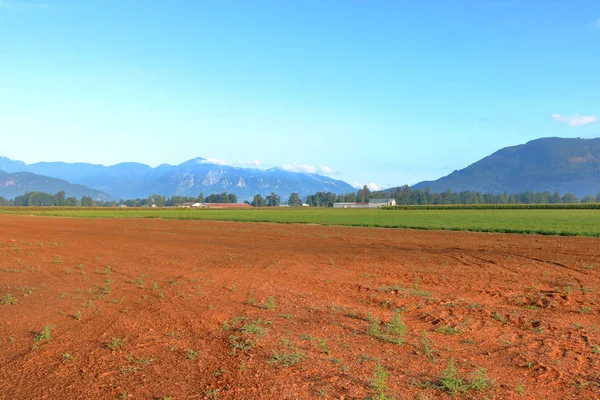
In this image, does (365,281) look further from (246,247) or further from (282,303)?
(246,247)

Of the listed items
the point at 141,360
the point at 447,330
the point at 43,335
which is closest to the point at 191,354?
the point at 141,360

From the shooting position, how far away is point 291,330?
898 cm

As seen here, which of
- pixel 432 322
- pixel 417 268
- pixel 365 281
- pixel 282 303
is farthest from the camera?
pixel 417 268

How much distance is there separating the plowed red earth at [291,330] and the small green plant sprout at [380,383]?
6 centimetres

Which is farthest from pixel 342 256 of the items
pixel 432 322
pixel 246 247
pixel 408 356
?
pixel 408 356

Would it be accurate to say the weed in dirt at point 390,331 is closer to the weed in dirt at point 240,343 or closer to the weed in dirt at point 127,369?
the weed in dirt at point 240,343

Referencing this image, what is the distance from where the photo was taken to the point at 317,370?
687 cm

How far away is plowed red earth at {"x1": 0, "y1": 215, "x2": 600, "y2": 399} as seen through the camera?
6449mm

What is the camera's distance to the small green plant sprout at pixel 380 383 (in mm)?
5925

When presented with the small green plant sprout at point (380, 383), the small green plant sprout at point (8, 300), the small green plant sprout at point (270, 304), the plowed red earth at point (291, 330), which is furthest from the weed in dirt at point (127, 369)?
the small green plant sprout at point (8, 300)

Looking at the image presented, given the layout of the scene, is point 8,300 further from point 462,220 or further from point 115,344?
point 462,220

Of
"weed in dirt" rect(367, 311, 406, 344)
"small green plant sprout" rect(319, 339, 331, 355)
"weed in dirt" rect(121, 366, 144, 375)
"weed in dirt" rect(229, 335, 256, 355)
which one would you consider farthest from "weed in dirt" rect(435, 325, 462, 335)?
"weed in dirt" rect(121, 366, 144, 375)

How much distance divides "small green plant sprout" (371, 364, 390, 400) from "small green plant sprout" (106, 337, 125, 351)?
182 inches

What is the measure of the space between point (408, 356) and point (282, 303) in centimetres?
452
